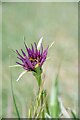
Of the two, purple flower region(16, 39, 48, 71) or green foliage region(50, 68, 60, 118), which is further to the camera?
green foliage region(50, 68, 60, 118)

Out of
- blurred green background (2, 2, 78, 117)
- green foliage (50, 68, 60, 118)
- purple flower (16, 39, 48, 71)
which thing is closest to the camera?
purple flower (16, 39, 48, 71)

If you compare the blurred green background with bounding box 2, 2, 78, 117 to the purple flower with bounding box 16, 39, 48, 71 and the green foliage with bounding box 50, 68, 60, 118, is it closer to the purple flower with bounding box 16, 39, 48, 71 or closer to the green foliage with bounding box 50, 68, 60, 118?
the green foliage with bounding box 50, 68, 60, 118

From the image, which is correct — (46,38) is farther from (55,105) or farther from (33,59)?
(33,59)

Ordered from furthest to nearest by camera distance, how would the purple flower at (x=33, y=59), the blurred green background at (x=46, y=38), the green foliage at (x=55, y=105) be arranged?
the blurred green background at (x=46, y=38) → the green foliage at (x=55, y=105) → the purple flower at (x=33, y=59)

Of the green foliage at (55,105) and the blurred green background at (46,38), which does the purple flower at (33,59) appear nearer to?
the green foliage at (55,105)

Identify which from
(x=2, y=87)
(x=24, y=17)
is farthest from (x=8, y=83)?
(x=24, y=17)

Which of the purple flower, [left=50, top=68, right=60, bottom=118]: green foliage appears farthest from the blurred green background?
the purple flower

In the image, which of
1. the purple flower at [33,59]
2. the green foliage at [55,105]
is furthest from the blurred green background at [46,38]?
the purple flower at [33,59]

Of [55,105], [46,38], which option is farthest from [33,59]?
[46,38]
